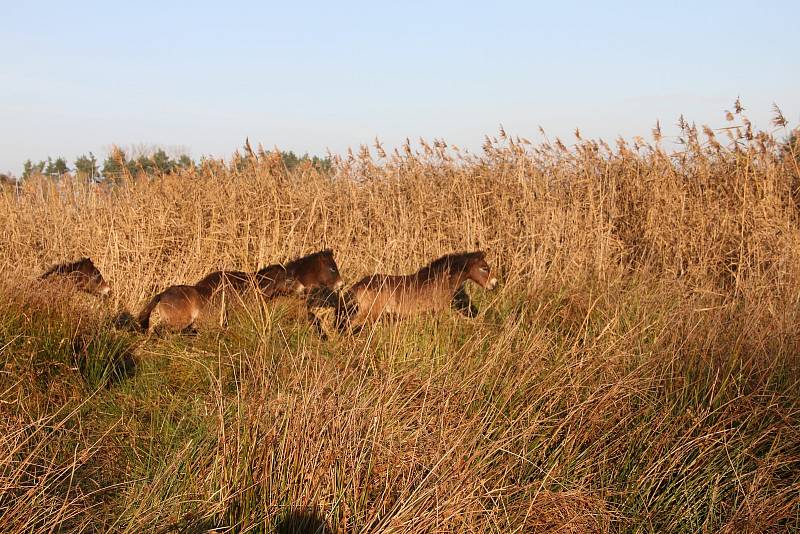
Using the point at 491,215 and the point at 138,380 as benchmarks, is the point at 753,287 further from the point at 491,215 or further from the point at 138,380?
the point at 138,380

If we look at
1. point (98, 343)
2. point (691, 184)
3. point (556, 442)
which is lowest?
point (556, 442)

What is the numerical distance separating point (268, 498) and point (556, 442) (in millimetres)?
1809

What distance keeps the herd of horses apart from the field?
44 cm

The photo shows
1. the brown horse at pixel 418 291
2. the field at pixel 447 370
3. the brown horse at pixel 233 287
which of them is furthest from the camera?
the brown horse at pixel 233 287

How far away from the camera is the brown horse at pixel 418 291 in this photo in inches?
275

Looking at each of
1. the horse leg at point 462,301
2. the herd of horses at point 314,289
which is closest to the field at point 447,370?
the horse leg at point 462,301

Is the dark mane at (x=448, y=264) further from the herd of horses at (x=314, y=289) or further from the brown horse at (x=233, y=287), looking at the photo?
the brown horse at (x=233, y=287)

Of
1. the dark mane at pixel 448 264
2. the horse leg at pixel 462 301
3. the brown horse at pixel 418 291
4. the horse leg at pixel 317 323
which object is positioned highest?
the dark mane at pixel 448 264

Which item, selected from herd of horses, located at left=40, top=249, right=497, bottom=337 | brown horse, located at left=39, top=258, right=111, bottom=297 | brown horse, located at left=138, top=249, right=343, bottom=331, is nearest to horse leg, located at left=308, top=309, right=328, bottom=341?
herd of horses, located at left=40, top=249, right=497, bottom=337

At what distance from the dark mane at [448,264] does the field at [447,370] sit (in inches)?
20.7

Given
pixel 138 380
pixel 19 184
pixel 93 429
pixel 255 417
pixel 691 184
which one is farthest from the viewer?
pixel 19 184

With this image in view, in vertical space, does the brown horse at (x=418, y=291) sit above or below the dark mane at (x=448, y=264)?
below

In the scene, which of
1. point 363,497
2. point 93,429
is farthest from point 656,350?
point 93,429

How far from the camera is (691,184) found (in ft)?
34.7
